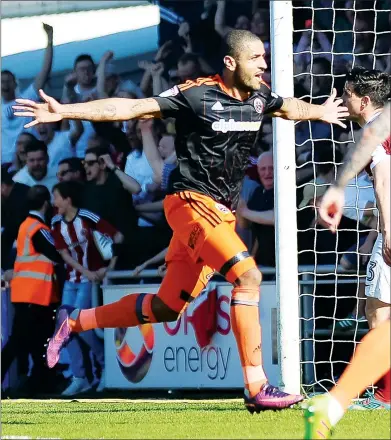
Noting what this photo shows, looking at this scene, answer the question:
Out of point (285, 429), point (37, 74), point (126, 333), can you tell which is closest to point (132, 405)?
point (126, 333)

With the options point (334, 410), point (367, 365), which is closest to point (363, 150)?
A: point (367, 365)

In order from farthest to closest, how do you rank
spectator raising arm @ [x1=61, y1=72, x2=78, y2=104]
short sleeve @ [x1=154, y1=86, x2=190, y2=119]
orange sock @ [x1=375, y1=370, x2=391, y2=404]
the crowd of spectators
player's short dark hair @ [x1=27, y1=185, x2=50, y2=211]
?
1. spectator raising arm @ [x1=61, y1=72, x2=78, y2=104]
2. player's short dark hair @ [x1=27, y1=185, x2=50, y2=211]
3. the crowd of spectators
4. orange sock @ [x1=375, y1=370, x2=391, y2=404]
5. short sleeve @ [x1=154, y1=86, x2=190, y2=119]

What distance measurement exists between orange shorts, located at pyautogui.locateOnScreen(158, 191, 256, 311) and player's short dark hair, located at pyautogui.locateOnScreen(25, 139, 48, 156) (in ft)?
18.1

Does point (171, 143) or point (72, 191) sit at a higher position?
point (171, 143)

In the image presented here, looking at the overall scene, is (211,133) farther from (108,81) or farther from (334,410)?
(108,81)

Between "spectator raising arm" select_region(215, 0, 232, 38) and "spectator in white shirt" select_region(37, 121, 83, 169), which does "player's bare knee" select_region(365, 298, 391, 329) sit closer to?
"spectator raising arm" select_region(215, 0, 232, 38)

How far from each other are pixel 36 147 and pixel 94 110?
6.07 meters

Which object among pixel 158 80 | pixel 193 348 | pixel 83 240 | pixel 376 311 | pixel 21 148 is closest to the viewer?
pixel 376 311

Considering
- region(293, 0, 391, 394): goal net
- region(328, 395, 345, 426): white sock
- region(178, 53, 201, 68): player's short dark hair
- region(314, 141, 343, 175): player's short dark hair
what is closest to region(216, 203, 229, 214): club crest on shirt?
region(328, 395, 345, 426): white sock

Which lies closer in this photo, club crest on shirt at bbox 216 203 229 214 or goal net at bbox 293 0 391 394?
club crest on shirt at bbox 216 203 229 214

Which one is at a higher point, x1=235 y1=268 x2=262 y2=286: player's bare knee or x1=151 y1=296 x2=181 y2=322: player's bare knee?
x1=235 y1=268 x2=262 y2=286: player's bare knee

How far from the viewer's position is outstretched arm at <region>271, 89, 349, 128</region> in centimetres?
870

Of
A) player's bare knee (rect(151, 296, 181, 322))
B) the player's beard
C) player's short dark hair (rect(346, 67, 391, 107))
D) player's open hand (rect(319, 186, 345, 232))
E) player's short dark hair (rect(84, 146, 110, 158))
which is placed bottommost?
player's bare knee (rect(151, 296, 181, 322))

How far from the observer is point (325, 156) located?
1182 cm
